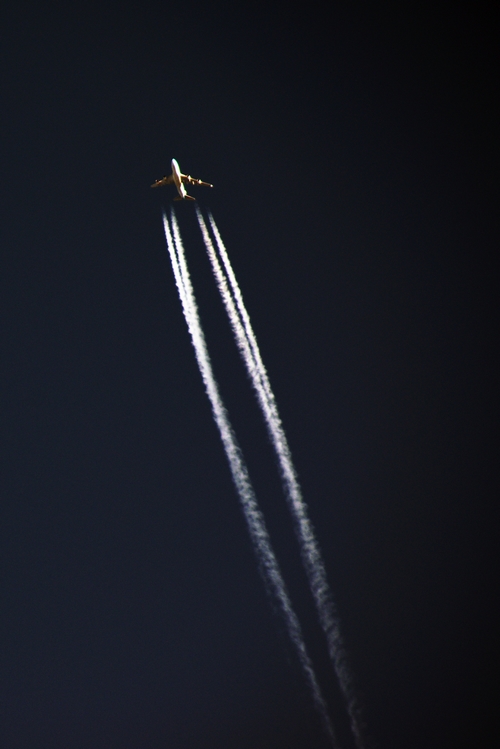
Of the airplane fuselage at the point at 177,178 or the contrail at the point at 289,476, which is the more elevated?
the airplane fuselage at the point at 177,178

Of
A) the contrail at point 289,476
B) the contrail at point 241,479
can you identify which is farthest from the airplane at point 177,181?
the contrail at point 289,476

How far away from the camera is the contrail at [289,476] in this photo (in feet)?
149

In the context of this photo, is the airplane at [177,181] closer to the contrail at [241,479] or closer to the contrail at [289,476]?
the contrail at [241,479]

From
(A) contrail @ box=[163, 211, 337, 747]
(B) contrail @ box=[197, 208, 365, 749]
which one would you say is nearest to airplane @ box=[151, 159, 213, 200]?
(A) contrail @ box=[163, 211, 337, 747]

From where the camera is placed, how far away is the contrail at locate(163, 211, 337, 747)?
148 ft

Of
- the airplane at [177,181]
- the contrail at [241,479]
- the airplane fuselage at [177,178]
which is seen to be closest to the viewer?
the airplane fuselage at [177,178]

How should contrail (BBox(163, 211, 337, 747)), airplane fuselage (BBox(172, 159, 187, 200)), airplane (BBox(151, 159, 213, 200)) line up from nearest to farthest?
airplane fuselage (BBox(172, 159, 187, 200)), airplane (BBox(151, 159, 213, 200)), contrail (BBox(163, 211, 337, 747))

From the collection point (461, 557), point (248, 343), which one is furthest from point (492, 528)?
point (248, 343)

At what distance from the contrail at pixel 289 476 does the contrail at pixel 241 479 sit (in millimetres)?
1525

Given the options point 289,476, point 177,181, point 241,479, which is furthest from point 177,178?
point 289,476

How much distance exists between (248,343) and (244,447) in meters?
6.55

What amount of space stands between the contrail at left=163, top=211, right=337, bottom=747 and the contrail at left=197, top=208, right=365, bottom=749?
1525mm

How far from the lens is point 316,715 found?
44.9 metres

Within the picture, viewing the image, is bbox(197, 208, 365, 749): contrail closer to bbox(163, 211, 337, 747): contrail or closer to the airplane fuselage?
bbox(163, 211, 337, 747): contrail
